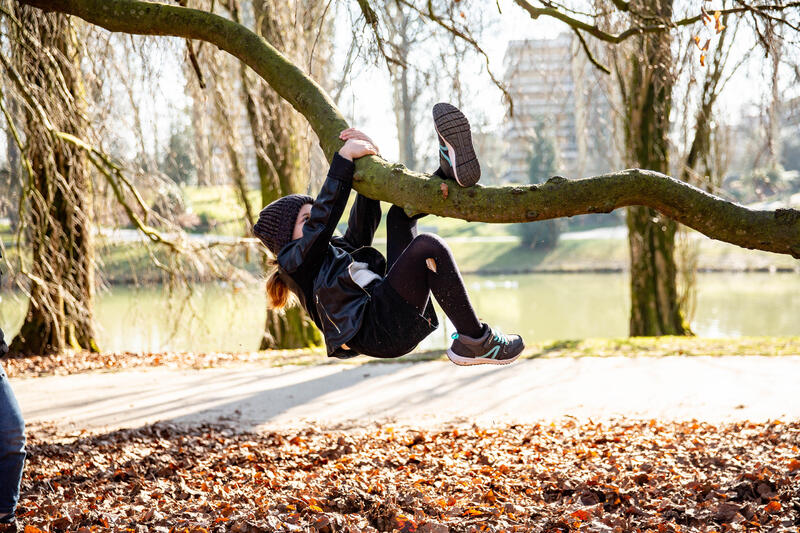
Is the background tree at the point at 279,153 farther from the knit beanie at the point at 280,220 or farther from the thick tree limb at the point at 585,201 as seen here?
the thick tree limb at the point at 585,201

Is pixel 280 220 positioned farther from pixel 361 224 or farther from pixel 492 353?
pixel 492 353

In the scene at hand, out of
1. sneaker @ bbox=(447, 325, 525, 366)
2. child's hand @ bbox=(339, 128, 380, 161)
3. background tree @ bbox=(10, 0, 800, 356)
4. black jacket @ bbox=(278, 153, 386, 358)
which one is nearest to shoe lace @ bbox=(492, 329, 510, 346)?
sneaker @ bbox=(447, 325, 525, 366)

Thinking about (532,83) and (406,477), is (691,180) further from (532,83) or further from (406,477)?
(406,477)

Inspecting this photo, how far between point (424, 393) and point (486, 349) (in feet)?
10.8

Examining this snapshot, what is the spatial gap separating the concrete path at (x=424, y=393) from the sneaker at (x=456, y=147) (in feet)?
9.77

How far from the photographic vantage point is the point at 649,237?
1008 centimetres

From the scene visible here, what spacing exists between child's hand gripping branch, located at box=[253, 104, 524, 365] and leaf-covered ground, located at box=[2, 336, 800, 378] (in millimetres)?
4724

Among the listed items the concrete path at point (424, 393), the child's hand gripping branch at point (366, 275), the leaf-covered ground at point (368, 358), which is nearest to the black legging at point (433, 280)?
the child's hand gripping branch at point (366, 275)

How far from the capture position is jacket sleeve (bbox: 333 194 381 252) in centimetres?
340

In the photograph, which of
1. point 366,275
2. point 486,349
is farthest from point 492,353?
point 366,275

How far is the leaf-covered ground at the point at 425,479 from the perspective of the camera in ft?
10.3

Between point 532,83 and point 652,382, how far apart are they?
652cm

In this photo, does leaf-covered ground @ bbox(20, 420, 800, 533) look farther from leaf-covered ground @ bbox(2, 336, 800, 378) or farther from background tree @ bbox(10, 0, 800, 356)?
leaf-covered ground @ bbox(2, 336, 800, 378)

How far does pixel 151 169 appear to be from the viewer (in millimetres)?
8102
